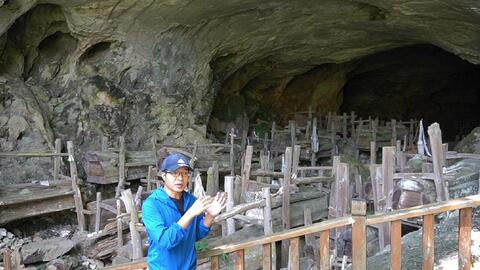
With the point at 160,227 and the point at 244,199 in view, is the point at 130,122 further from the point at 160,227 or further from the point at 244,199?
the point at 160,227

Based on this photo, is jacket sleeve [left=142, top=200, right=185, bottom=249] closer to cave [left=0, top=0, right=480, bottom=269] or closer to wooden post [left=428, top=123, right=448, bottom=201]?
cave [left=0, top=0, right=480, bottom=269]

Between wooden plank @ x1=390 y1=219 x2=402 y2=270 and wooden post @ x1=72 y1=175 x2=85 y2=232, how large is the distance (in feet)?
29.2

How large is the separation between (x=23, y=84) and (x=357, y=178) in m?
10.2

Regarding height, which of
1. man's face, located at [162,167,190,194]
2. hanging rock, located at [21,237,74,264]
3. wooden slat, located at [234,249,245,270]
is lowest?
hanging rock, located at [21,237,74,264]

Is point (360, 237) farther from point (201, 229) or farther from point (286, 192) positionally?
point (286, 192)

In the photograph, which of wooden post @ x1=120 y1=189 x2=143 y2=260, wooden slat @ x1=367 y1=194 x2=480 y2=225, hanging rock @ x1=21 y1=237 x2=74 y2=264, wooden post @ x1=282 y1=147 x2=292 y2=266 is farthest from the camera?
hanging rock @ x1=21 y1=237 x2=74 y2=264

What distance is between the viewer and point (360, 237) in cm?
363

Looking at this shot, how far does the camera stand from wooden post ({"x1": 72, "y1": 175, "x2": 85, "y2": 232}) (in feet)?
35.6

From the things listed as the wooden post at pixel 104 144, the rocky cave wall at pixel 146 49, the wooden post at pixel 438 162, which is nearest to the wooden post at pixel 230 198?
the wooden post at pixel 438 162

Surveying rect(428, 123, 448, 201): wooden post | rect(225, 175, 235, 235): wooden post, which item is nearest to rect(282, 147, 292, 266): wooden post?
rect(225, 175, 235, 235): wooden post

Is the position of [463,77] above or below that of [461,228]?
above

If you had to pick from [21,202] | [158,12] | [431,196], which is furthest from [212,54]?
[431,196]

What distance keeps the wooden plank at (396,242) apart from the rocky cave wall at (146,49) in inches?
403

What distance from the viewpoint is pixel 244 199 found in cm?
930
